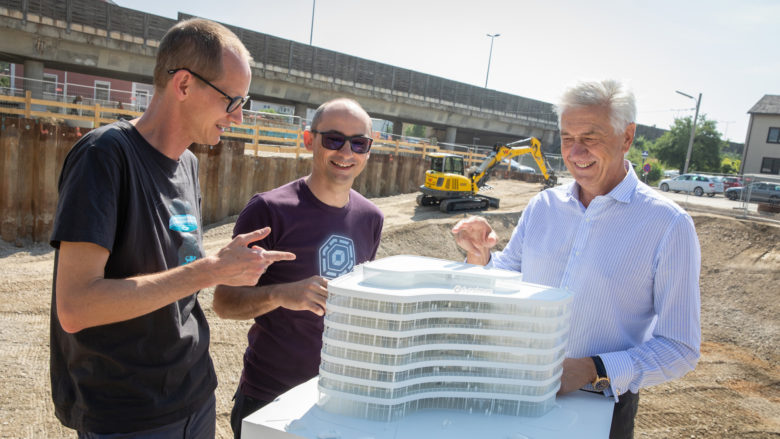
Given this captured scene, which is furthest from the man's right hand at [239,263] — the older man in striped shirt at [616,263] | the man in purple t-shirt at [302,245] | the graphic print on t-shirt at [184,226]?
the older man in striped shirt at [616,263]

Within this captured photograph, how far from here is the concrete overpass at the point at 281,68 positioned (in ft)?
77.1

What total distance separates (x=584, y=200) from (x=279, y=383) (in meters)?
1.93

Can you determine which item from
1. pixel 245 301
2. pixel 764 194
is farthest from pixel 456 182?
pixel 245 301

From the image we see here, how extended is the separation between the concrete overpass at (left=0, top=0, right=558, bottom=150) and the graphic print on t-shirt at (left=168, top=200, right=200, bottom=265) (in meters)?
14.8

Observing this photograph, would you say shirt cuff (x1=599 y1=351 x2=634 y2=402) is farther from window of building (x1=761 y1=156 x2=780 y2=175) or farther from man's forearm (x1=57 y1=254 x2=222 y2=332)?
window of building (x1=761 y1=156 x2=780 y2=175)

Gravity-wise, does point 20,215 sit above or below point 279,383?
below

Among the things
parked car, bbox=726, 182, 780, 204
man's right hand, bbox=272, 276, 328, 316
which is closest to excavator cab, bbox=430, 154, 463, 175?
parked car, bbox=726, 182, 780, 204

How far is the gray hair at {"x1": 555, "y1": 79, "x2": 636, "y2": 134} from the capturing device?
7.77 feet

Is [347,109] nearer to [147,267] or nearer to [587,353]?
[147,267]

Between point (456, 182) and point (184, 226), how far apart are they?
57.9ft

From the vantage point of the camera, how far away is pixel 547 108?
5178 centimetres

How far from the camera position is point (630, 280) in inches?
92.4

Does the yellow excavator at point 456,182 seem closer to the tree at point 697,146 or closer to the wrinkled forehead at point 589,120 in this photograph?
the wrinkled forehead at point 589,120

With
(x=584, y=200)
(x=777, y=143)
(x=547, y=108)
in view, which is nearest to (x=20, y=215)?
(x=584, y=200)
